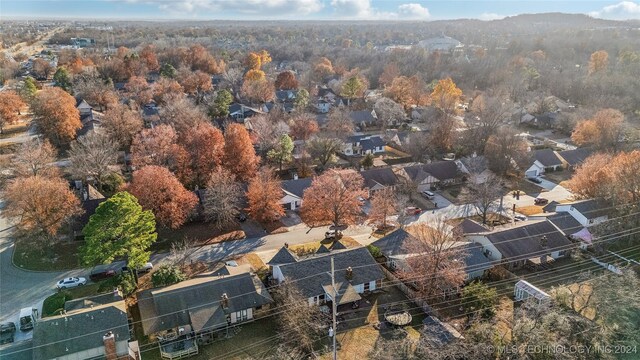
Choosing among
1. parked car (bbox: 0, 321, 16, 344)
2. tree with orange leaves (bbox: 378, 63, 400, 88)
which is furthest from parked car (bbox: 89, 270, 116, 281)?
tree with orange leaves (bbox: 378, 63, 400, 88)

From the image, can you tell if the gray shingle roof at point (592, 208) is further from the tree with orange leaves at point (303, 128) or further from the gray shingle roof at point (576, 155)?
the tree with orange leaves at point (303, 128)

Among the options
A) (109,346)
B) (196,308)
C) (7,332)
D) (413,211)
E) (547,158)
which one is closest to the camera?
(109,346)

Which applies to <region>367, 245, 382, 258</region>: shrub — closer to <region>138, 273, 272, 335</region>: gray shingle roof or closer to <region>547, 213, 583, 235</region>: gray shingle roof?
<region>138, 273, 272, 335</region>: gray shingle roof

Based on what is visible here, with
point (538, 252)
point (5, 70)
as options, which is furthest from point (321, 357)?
point (5, 70)

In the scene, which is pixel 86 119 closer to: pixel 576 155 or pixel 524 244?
pixel 524 244

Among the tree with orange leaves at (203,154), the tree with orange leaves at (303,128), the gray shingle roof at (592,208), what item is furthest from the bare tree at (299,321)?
the tree with orange leaves at (303,128)

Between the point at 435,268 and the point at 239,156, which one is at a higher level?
the point at 239,156

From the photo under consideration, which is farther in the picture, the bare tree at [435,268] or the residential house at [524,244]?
the residential house at [524,244]

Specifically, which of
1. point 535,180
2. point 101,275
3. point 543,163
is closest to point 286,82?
point 543,163
